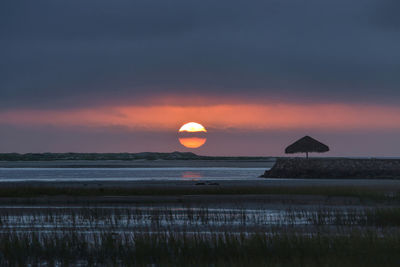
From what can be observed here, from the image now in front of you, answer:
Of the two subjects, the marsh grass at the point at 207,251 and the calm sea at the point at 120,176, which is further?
the calm sea at the point at 120,176

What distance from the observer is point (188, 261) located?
542 inches

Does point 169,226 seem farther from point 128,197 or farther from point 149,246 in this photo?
point 128,197

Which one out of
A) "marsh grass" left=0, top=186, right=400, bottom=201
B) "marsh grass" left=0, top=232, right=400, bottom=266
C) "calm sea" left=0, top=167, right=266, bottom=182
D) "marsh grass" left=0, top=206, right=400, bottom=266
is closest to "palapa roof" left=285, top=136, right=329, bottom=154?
"calm sea" left=0, top=167, right=266, bottom=182

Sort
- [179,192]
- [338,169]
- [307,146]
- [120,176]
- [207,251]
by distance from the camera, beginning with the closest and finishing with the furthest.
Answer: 1. [207,251]
2. [179,192]
3. [338,169]
4. [307,146]
5. [120,176]

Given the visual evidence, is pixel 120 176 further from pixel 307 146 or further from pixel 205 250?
pixel 205 250

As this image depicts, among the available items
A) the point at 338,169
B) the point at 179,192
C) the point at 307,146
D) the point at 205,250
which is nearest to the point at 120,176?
the point at 307,146

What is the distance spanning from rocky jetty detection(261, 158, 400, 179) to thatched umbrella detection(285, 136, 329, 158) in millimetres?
2230

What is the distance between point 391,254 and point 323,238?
2.03 m

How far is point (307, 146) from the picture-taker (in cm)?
5962

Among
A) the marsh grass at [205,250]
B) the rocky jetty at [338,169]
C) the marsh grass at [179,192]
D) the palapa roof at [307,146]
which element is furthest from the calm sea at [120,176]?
the marsh grass at [205,250]

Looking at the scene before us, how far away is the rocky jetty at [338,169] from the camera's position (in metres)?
53.7

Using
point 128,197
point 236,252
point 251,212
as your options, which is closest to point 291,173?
point 128,197

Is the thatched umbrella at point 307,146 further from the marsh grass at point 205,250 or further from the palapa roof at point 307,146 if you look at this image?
the marsh grass at point 205,250

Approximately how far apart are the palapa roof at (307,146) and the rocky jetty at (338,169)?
2.23 meters
